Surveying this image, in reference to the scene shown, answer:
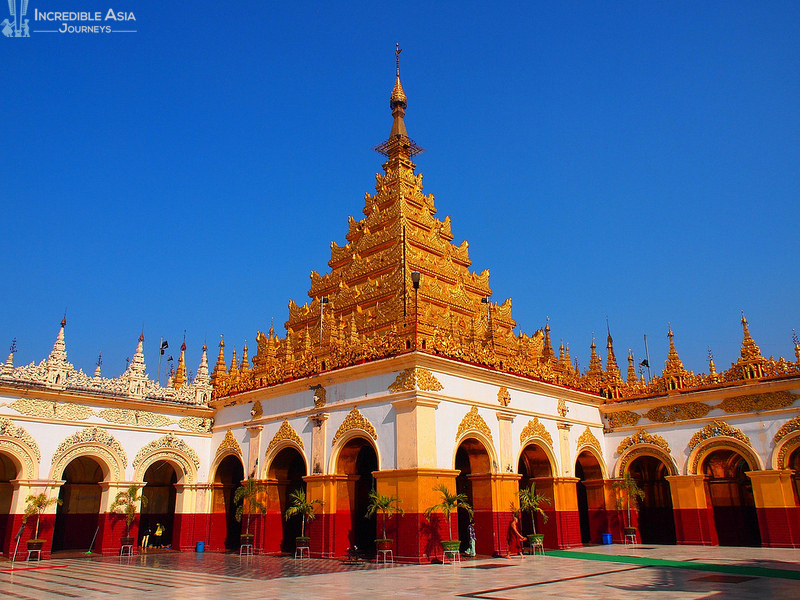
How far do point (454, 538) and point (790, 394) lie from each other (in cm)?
1160

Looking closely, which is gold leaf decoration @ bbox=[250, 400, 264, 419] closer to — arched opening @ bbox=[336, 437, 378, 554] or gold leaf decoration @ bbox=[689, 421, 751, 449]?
arched opening @ bbox=[336, 437, 378, 554]

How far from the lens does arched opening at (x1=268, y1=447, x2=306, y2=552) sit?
21.8 meters

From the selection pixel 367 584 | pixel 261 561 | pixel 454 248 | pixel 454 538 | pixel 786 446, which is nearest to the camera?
pixel 367 584

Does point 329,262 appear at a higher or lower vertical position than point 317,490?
higher

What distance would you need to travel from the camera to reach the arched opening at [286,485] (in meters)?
21.8

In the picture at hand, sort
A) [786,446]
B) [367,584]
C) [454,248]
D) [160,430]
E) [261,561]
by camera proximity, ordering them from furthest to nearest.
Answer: [454,248]
[160,430]
[786,446]
[261,561]
[367,584]

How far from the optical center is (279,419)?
21625mm

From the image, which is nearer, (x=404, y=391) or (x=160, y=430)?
(x=404, y=391)

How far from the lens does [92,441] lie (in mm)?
21922

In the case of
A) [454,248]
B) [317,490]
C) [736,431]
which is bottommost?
[317,490]

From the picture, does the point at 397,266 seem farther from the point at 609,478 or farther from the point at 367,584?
the point at 367,584

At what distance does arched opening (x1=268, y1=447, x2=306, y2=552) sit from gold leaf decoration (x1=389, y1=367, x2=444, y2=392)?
19.5ft

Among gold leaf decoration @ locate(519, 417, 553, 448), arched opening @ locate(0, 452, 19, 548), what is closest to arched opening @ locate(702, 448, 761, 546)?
gold leaf decoration @ locate(519, 417, 553, 448)

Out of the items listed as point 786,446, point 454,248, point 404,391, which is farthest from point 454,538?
point 454,248
